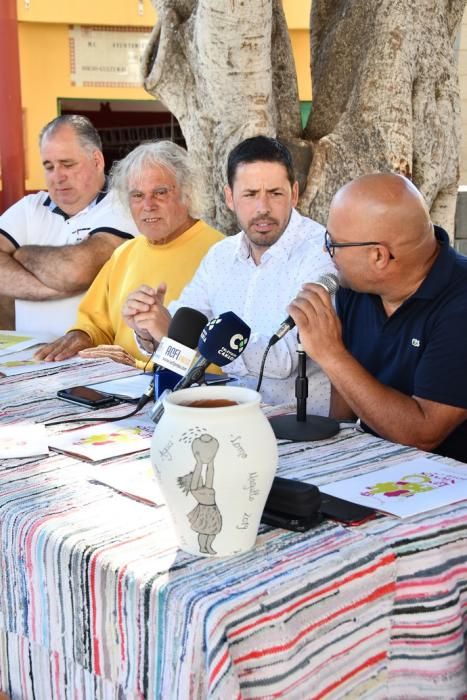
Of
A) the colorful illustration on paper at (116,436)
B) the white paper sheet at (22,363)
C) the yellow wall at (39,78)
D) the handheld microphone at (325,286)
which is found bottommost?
the white paper sheet at (22,363)

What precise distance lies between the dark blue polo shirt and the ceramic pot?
978mm

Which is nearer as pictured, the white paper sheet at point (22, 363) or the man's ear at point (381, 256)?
the man's ear at point (381, 256)

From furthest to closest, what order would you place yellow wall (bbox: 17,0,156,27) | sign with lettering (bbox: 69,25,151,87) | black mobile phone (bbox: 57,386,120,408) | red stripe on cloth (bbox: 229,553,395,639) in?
sign with lettering (bbox: 69,25,151,87) < yellow wall (bbox: 17,0,156,27) < black mobile phone (bbox: 57,386,120,408) < red stripe on cloth (bbox: 229,553,395,639)

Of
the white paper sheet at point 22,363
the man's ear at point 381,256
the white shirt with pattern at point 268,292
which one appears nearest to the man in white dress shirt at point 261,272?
the white shirt with pattern at point 268,292

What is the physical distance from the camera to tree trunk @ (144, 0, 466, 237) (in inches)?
176

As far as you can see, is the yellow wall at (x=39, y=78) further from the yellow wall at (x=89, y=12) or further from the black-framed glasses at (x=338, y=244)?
the black-framed glasses at (x=338, y=244)

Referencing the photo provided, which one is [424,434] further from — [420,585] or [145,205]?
[145,205]

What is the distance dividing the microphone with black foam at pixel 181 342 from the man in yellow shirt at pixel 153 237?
1420 mm

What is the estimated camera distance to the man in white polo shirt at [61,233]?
4328 mm

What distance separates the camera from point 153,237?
3.92 meters

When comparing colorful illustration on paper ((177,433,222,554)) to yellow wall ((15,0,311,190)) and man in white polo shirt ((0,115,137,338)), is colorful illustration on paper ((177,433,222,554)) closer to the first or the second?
man in white polo shirt ((0,115,137,338))

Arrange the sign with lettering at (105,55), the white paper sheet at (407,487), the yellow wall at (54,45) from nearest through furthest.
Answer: the white paper sheet at (407,487) < the yellow wall at (54,45) < the sign with lettering at (105,55)

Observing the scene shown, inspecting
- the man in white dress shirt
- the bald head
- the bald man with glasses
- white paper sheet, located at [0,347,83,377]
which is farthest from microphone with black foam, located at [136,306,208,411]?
white paper sheet, located at [0,347,83,377]

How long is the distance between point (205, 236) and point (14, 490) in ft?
7.71
